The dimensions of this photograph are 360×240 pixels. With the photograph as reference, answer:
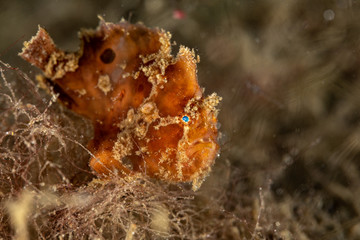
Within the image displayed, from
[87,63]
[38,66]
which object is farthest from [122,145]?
[38,66]

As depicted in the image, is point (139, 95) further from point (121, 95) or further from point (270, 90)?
point (270, 90)

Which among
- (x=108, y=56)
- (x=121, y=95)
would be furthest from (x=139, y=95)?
(x=108, y=56)

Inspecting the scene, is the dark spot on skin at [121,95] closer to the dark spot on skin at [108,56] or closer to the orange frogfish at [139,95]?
the orange frogfish at [139,95]

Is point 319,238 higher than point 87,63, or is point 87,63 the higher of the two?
point 87,63

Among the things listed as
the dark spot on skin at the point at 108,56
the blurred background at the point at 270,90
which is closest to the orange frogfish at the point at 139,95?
the dark spot on skin at the point at 108,56

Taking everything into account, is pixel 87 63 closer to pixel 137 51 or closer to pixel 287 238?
pixel 137 51

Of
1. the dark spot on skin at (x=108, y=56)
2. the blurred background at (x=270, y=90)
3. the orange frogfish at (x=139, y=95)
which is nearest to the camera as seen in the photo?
the orange frogfish at (x=139, y=95)

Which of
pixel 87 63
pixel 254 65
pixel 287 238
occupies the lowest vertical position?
pixel 287 238
